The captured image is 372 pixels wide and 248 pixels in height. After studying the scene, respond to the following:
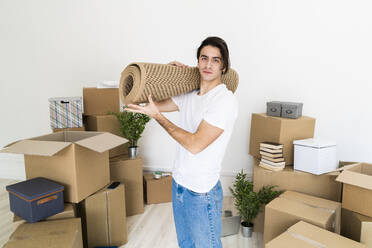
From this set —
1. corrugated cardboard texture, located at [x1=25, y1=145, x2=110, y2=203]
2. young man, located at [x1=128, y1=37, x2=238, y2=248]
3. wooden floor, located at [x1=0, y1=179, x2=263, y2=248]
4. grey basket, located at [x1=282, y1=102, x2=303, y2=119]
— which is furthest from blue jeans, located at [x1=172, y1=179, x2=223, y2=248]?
grey basket, located at [x1=282, y1=102, x2=303, y2=119]

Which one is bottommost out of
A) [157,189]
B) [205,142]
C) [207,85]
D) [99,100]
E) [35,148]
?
[157,189]

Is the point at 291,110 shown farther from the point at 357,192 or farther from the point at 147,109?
the point at 147,109

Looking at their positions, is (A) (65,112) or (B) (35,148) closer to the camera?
(B) (35,148)

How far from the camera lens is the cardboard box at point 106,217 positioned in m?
1.83

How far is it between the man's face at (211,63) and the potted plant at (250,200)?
3.86ft

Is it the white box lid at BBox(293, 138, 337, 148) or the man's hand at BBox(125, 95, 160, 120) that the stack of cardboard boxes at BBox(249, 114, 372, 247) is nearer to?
the white box lid at BBox(293, 138, 337, 148)

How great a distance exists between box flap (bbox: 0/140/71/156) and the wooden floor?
3.19ft

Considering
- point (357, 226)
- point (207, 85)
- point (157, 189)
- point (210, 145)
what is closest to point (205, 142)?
point (210, 145)

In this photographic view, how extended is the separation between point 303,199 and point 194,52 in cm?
173

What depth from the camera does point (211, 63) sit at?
1.18 meters

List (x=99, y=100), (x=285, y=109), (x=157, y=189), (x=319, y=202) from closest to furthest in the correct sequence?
(x=319, y=202)
(x=285, y=109)
(x=99, y=100)
(x=157, y=189)

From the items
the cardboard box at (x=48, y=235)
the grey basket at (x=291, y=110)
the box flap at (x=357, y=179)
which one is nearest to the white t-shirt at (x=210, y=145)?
the cardboard box at (x=48, y=235)

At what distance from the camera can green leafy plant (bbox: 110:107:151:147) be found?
2381 mm

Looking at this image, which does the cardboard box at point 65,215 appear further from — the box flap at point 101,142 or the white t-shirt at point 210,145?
the white t-shirt at point 210,145
